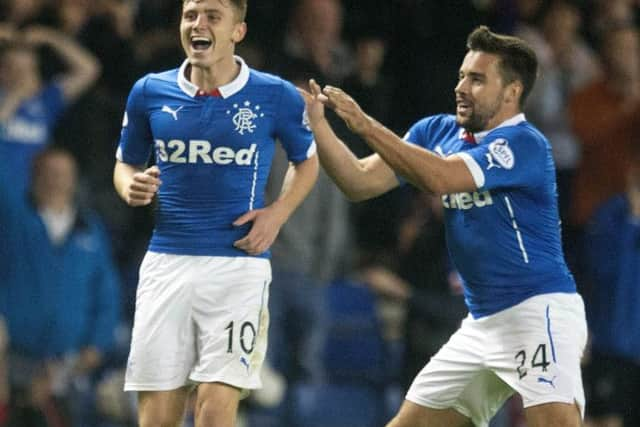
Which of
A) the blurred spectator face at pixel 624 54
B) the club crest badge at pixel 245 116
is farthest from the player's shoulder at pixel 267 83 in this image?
the blurred spectator face at pixel 624 54

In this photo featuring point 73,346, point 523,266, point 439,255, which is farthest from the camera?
point 439,255

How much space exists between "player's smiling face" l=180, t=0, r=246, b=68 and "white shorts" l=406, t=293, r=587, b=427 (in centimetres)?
168

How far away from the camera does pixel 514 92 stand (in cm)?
698

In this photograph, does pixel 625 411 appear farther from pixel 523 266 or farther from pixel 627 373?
pixel 523 266

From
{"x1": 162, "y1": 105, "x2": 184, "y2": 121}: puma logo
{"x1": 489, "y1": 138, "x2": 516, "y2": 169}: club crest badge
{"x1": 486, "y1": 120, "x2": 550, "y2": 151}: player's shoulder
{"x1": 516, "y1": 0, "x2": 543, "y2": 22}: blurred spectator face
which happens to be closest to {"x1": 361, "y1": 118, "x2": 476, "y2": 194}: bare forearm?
{"x1": 489, "y1": 138, "x2": 516, "y2": 169}: club crest badge

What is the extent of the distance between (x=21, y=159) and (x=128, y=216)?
1.12 metres

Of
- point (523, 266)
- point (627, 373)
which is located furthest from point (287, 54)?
point (523, 266)

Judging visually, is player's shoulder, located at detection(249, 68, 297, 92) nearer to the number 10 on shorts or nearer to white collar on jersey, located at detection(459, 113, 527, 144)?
white collar on jersey, located at detection(459, 113, 527, 144)

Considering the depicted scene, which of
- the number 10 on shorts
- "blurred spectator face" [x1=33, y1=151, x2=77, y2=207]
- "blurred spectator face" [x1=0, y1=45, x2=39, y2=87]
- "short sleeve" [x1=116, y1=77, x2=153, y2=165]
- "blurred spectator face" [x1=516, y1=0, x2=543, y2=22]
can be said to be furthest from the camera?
"blurred spectator face" [x1=516, y1=0, x2=543, y2=22]

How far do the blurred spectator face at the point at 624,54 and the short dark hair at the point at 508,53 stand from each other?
4.27 metres

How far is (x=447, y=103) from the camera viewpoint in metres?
11.3

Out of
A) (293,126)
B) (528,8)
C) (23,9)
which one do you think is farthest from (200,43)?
(528,8)

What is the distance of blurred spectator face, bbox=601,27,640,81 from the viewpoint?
11.1 meters

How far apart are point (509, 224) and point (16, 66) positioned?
420cm
